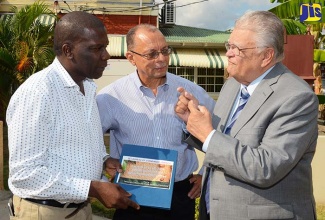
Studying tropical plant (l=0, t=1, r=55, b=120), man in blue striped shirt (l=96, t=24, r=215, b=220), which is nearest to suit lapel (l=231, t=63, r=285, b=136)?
man in blue striped shirt (l=96, t=24, r=215, b=220)

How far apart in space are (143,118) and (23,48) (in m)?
6.46

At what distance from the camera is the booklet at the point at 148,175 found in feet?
8.76

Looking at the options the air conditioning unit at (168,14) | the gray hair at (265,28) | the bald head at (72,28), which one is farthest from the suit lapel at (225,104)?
the air conditioning unit at (168,14)

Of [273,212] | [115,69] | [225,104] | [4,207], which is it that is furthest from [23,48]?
[273,212]

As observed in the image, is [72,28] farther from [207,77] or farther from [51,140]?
[207,77]

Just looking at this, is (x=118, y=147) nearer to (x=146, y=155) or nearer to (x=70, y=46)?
(x=146, y=155)

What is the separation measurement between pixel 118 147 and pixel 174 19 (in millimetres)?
17760

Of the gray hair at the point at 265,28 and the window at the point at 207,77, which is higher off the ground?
the gray hair at the point at 265,28

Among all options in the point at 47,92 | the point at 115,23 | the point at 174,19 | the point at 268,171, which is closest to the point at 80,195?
the point at 47,92

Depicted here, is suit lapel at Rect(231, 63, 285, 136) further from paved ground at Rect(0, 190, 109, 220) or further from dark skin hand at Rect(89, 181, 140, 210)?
paved ground at Rect(0, 190, 109, 220)

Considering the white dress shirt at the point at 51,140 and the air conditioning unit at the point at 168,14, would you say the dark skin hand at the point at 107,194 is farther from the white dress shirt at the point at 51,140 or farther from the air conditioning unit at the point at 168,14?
the air conditioning unit at the point at 168,14

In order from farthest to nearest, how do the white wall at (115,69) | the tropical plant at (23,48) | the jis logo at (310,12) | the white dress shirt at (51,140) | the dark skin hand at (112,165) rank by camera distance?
the white wall at (115,69) < the jis logo at (310,12) < the tropical plant at (23,48) < the dark skin hand at (112,165) < the white dress shirt at (51,140)

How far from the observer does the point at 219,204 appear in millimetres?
2525

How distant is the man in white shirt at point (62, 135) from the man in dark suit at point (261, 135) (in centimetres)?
52
